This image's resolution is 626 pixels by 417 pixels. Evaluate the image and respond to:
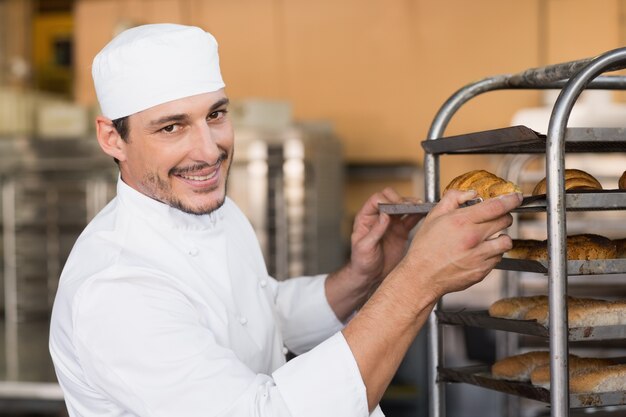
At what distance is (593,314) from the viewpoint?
57.5 inches

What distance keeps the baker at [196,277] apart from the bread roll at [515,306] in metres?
0.24

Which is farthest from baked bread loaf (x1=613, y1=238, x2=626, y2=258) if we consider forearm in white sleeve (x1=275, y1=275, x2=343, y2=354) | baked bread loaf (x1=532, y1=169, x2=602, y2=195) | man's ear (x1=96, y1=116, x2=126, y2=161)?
man's ear (x1=96, y1=116, x2=126, y2=161)

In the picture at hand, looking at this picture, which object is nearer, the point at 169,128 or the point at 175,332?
the point at 175,332

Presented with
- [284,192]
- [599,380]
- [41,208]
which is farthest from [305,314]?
[41,208]

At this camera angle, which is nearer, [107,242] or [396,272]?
Result: [396,272]

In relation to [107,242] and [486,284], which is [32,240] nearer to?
[486,284]

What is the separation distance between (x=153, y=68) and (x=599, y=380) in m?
0.95

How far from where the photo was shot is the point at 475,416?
14.6 feet

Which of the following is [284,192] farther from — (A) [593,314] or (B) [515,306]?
(A) [593,314]

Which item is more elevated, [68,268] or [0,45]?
[0,45]

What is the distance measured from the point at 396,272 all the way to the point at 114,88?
647mm

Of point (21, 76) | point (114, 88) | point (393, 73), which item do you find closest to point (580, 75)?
point (114, 88)

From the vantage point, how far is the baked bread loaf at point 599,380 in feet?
4.76

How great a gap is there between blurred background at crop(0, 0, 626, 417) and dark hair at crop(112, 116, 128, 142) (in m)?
4.89
